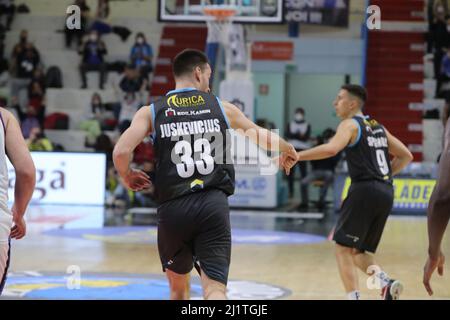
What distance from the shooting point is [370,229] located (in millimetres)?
8578

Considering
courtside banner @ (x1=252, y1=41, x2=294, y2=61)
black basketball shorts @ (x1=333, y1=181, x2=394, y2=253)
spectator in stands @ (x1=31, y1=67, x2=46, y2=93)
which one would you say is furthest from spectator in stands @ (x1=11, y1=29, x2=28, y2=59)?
black basketball shorts @ (x1=333, y1=181, x2=394, y2=253)

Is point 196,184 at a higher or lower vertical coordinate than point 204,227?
higher

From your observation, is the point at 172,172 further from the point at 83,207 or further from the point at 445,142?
Result: the point at 83,207

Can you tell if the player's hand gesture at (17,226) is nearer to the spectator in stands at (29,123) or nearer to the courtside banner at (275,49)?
the spectator in stands at (29,123)

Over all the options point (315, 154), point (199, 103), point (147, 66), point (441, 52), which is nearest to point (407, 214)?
point (441, 52)

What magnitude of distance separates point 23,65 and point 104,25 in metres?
2.51

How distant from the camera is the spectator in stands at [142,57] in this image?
23359 millimetres

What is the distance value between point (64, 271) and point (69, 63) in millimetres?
15289

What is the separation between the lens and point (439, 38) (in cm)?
2369

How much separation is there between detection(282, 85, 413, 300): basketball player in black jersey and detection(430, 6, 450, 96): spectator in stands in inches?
608

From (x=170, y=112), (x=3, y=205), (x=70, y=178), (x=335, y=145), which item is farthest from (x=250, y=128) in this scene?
(x=70, y=178)

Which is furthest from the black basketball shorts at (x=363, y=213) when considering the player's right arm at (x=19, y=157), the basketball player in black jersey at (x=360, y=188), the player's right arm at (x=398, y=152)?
the player's right arm at (x=19, y=157)

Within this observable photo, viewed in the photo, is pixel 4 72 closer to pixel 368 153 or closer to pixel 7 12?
pixel 7 12

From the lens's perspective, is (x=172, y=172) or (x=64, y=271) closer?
(x=172, y=172)
